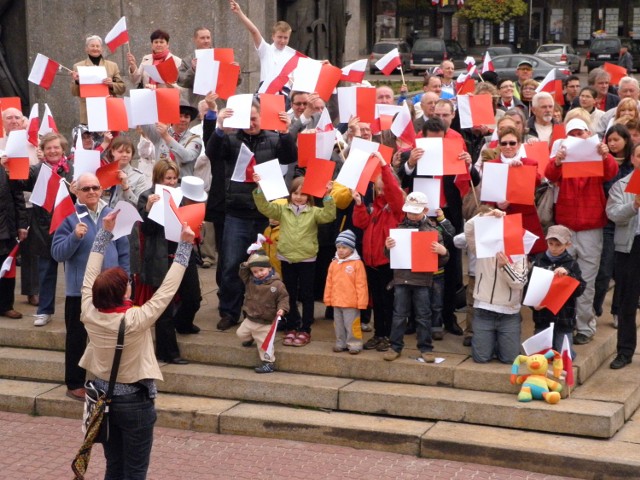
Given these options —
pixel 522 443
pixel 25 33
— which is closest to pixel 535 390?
pixel 522 443

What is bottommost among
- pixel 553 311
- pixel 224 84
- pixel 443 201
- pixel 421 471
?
pixel 421 471

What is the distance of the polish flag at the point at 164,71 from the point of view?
11.5 m

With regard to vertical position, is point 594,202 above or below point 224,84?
below

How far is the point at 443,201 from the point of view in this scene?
9742mm

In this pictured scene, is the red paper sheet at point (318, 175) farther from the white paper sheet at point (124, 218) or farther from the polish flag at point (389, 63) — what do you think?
the polish flag at point (389, 63)

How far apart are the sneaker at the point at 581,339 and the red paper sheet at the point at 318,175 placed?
235 centimetres

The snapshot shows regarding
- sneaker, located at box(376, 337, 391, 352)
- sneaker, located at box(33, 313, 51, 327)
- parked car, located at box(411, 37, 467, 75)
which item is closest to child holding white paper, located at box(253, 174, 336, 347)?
sneaker, located at box(376, 337, 391, 352)

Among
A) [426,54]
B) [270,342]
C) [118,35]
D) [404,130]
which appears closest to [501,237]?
[404,130]

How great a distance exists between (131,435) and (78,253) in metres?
2.69

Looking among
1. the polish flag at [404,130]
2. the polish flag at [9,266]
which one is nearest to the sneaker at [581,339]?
the polish flag at [404,130]

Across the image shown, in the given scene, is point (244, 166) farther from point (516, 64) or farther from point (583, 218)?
point (516, 64)

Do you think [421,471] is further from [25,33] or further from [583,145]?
[25,33]

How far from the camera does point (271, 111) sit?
9594 mm

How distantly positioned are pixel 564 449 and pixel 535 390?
0.61m
